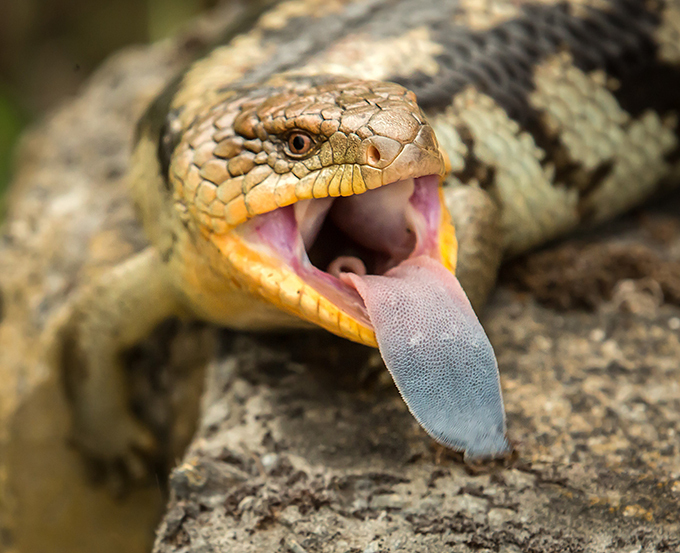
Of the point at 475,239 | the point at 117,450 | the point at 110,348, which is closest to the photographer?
the point at 475,239

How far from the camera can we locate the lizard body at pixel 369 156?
1.82 metres

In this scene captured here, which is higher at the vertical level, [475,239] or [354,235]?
[354,235]

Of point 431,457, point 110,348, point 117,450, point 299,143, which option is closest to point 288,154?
point 299,143

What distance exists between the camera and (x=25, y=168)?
4188mm

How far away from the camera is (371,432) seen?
2.04 meters

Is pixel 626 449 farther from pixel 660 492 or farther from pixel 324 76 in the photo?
pixel 324 76

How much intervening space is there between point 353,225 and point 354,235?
3cm

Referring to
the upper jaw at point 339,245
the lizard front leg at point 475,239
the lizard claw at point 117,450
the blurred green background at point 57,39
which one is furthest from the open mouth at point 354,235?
the blurred green background at point 57,39

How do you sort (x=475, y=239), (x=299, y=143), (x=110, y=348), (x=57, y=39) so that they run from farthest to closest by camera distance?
1. (x=57, y=39)
2. (x=110, y=348)
3. (x=475, y=239)
4. (x=299, y=143)

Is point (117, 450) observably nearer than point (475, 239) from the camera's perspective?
No

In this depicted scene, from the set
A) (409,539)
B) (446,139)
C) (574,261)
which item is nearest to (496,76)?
(446,139)

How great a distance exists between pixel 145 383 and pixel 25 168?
1938 millimetres

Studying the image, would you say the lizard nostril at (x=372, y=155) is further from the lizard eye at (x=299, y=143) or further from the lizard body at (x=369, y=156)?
the lizard eye at (x=299, y=143)

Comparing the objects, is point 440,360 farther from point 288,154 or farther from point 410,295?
point 288,154
